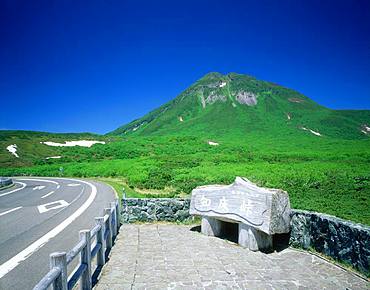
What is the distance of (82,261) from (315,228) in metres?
5.67

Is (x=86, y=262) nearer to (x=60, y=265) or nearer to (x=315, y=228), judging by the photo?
(x=60, y=265)

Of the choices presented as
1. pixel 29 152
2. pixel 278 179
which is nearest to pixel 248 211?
pixel 278 179

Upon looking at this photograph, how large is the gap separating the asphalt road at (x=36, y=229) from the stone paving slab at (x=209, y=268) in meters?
1.54

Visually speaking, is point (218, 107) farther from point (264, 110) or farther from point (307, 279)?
point (307, 279)

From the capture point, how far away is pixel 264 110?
130375 millimetres

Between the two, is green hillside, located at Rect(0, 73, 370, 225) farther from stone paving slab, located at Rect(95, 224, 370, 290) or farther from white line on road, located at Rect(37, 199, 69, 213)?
stone paving slab, located at Rect(95, 224, 370, 290)

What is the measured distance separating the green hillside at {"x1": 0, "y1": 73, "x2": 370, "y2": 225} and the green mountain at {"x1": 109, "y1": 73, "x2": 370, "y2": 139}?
1.21 ft

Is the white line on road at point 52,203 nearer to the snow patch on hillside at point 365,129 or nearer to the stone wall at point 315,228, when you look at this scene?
the stone wall at point 315,228

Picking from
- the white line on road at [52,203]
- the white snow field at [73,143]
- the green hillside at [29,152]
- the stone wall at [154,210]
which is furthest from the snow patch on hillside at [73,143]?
the stone wall at [154,210]

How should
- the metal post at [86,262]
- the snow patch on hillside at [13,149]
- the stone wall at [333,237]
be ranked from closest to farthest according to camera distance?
the metal post at [86,262] < the stone wall at [333,237] < the snow patch on hillside at [13,149]

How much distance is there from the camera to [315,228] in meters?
8.45

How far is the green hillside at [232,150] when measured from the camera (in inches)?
922

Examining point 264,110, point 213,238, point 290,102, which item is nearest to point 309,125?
point 264,110

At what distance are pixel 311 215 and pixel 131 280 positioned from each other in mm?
4763
